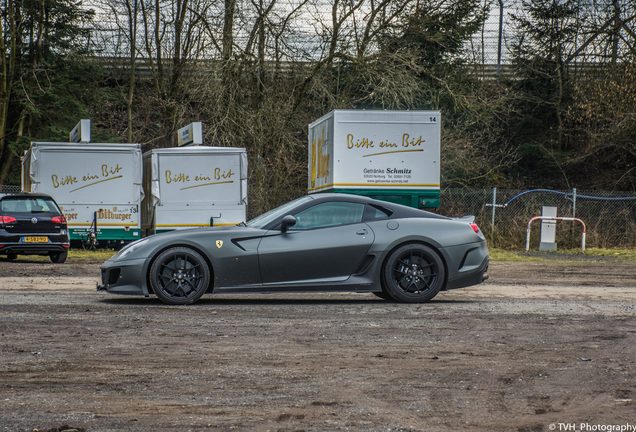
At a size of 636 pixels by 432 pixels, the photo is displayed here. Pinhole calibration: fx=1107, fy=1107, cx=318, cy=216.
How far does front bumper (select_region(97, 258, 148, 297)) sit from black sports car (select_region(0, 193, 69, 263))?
1032 cm

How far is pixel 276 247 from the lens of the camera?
41.8ft

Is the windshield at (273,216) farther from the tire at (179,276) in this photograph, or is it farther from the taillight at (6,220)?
the taillight at (6,220)

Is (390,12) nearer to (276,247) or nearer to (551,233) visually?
(551,233)

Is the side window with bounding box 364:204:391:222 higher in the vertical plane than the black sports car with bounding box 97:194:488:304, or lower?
higher

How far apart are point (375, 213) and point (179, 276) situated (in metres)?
2.45

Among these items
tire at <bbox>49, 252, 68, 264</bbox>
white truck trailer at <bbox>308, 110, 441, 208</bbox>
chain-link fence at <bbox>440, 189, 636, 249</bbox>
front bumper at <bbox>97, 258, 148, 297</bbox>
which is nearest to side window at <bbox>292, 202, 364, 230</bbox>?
front bumper at <bbox>97, 258, 148, 297</bbox>

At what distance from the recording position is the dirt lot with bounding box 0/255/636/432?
6102 millimetres

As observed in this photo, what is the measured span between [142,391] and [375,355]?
2.33 meters

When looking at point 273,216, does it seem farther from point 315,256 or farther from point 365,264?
point 365,264

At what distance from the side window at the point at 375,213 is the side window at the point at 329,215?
7 cm

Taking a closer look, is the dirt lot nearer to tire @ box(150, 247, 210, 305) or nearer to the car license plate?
tire @ box(150, 247, 210, 305)

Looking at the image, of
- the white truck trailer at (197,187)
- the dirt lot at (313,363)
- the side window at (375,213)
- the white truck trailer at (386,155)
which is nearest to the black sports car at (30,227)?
the white truck trailer at (197,187)

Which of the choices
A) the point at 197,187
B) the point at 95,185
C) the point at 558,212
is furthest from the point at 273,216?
the point at 558,212

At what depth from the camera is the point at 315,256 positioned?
12.8 m
